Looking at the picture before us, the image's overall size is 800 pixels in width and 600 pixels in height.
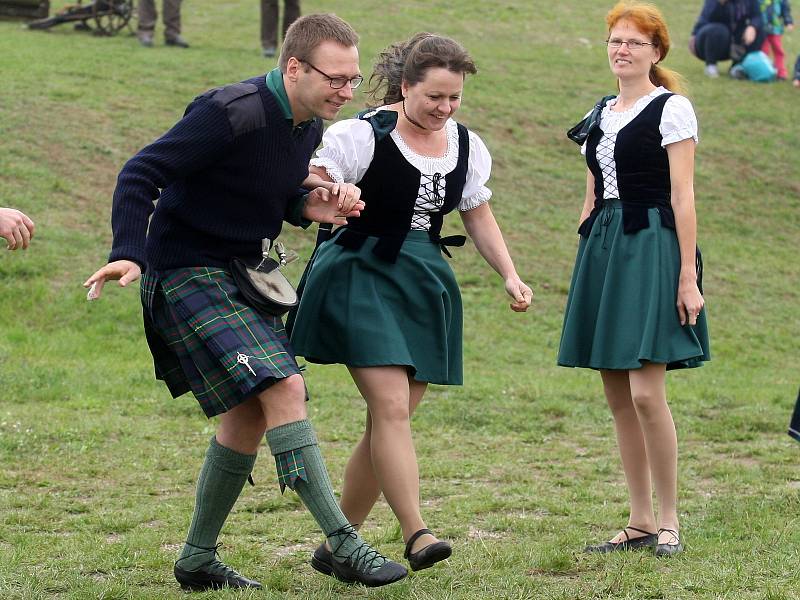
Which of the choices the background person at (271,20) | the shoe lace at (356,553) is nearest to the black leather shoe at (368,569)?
the shoe lace at (356,553)

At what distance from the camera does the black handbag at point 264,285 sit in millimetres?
4047

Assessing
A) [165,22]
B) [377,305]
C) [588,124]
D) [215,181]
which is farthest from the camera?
[165,22]

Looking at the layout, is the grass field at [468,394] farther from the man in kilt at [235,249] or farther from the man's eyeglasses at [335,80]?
the man's eyeglasses at [335,80]

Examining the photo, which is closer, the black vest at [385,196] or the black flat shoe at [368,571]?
the black flat shoe at [368,571]

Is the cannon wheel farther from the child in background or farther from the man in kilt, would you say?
the man in kilt

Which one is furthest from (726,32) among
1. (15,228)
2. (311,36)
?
(15,228)

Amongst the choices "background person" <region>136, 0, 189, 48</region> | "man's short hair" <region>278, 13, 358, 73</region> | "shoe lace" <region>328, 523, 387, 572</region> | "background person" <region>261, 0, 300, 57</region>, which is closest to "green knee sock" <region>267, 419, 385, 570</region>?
"shoe lace" <region>328, 523, 387, 572</region>

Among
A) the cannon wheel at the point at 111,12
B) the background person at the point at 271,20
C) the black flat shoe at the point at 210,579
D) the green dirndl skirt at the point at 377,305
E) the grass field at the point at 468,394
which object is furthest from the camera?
the cannon wheel at the point at 111,12

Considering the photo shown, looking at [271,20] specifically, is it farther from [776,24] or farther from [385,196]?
[385,196]

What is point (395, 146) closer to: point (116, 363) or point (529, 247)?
point (116, 363)

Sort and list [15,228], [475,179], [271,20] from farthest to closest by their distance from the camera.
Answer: [271,20] → [475,179] → [15,228]

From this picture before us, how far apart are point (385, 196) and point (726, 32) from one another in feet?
56.4

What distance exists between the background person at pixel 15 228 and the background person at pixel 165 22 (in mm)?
14338

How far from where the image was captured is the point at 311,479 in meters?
3.86
